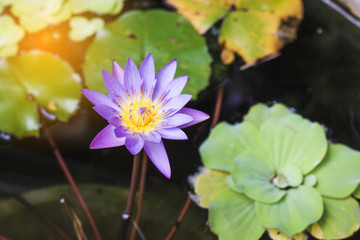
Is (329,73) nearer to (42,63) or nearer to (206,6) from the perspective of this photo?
(206,6)

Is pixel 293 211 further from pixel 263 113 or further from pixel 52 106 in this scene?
pixel 52 106

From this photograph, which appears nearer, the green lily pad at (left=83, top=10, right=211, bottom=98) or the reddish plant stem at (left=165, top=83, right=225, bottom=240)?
the reddish plant stem at (left=165, top=83, right=225, bottom=240)

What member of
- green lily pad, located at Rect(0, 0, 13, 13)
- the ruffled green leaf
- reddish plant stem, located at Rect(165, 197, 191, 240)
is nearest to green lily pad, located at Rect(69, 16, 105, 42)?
green lily pad, located at Rect(0, 0, 13, 13)

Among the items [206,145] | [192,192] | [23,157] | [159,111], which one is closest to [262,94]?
[206,145]

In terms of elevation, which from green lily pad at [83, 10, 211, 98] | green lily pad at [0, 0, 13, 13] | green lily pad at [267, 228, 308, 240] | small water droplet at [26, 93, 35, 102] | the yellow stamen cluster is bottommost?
green lily pad at [267, 228, 308, 240]

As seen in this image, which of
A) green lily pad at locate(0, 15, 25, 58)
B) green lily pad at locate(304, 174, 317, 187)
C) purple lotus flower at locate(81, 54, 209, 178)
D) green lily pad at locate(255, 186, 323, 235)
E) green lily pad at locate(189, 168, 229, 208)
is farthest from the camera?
green lily pad at locate(0, 15, 25, 58)

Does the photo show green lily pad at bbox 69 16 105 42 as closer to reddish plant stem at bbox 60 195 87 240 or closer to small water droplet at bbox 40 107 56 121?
small water droplet at bbox 40 107 56 121

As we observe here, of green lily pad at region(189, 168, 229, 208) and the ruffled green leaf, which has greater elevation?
the ruffled green leaf

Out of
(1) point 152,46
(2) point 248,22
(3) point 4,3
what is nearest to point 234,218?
(1) point 152,46

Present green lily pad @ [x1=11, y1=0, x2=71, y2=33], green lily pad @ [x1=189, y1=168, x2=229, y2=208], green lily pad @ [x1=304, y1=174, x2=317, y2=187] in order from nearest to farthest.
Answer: green lily pad @ [x1=304, y1=174, x2=317, y2=187] < green lily pad @ [x1=189, y1=168, x2=229, y2=208] < green lily pad @ [x1=11, y1=0, x2=71, y2=33]
